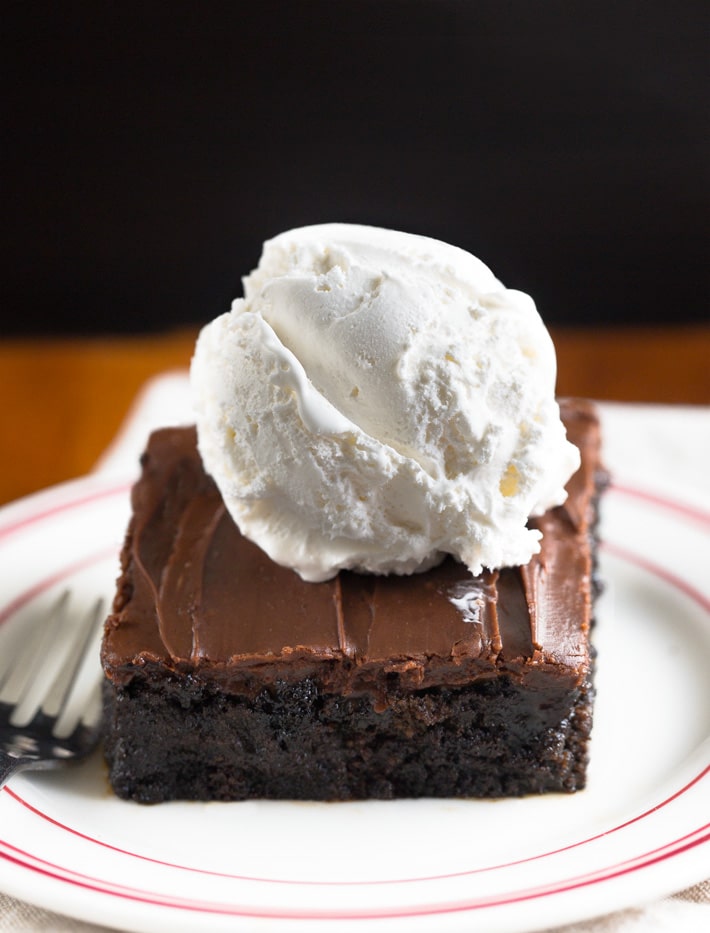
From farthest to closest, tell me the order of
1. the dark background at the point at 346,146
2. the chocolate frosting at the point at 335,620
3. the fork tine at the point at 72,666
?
the dark background at the point at 346,146 < the fork tine at the point at 72,666 < the chocolate frosting at the point at 335,620

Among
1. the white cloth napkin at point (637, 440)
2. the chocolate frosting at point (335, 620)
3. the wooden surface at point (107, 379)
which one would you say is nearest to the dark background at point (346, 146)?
the wooden surface at point (107, 379)

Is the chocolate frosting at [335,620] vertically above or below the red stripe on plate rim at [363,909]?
above

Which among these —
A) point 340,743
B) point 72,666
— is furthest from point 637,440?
point 72,666

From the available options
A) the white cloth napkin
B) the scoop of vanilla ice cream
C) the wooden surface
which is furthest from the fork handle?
the wooden surface

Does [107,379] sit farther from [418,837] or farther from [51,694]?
[418,837]

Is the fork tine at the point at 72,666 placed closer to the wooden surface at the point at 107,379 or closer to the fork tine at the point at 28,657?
the fork tine at the point at 28,657
